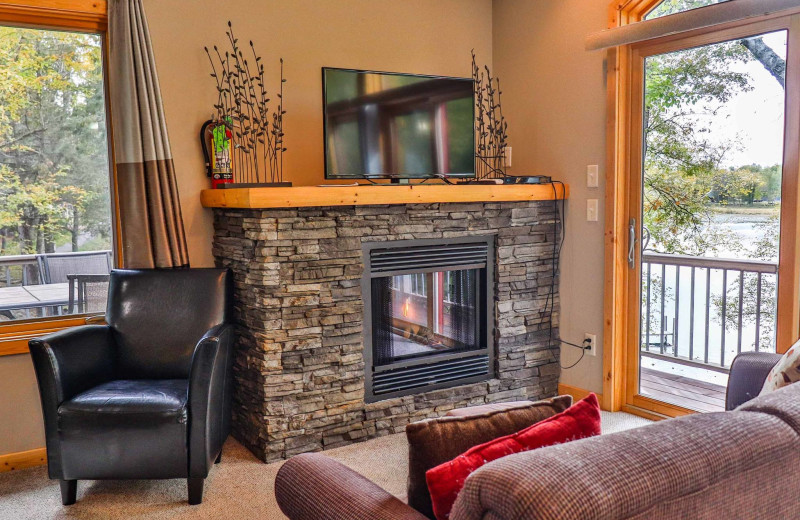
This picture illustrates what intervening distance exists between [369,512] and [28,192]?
8.73ft

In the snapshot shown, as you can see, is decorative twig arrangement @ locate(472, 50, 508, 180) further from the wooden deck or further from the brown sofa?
the brown sofa

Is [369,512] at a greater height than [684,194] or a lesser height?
lesser

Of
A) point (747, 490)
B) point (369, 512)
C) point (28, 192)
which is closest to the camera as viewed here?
point (747, 490)

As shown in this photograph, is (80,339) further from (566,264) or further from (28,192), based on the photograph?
(566,264)

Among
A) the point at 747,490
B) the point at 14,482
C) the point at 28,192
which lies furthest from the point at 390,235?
the point at 747,490

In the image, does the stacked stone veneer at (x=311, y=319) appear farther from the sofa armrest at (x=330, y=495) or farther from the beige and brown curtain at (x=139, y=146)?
the sofa armrest at (x=330, y=495)

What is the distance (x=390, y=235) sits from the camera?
346cm

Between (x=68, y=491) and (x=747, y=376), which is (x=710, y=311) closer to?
(x=747, y=376)

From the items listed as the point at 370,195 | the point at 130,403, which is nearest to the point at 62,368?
the point at 130,403

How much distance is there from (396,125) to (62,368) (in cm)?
197

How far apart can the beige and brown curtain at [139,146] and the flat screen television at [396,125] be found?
31.7 inches

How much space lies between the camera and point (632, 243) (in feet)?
12.0

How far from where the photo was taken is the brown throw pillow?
52.9 inches

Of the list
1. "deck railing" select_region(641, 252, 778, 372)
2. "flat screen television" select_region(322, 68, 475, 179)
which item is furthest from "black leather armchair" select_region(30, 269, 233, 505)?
"deck railing" select_region(641, 252, 778, 372)
